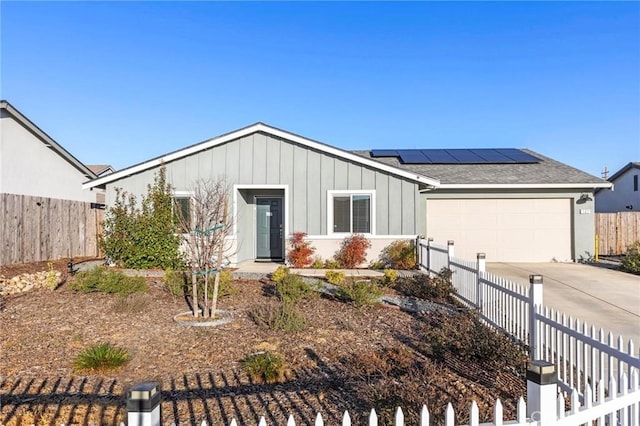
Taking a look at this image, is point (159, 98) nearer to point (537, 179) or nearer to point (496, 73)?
point (496, 73)

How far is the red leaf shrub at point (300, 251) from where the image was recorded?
11.9 meters

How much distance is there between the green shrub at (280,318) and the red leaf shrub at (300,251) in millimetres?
5187

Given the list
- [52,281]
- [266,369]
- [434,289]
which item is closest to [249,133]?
[52,281]

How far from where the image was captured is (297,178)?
12266mm

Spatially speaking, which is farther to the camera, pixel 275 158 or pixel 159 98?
pixel 159 98

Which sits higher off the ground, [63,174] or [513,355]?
[63,174]

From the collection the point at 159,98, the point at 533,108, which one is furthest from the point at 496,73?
the point at 159,98

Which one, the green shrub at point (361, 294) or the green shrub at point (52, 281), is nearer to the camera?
the green shrub at point (361, 294)

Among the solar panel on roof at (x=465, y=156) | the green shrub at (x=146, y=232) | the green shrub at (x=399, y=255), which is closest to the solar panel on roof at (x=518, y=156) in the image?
the solar panel on roof at (x=465, y=156)

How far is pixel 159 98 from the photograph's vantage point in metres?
16.4

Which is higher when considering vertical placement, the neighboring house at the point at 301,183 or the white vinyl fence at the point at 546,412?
the neighboring house at the point at 301,183

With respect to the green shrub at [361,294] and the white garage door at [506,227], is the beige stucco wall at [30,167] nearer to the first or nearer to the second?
the green shrub at [361,294]

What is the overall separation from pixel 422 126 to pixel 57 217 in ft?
58.6

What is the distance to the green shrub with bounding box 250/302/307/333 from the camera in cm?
599
